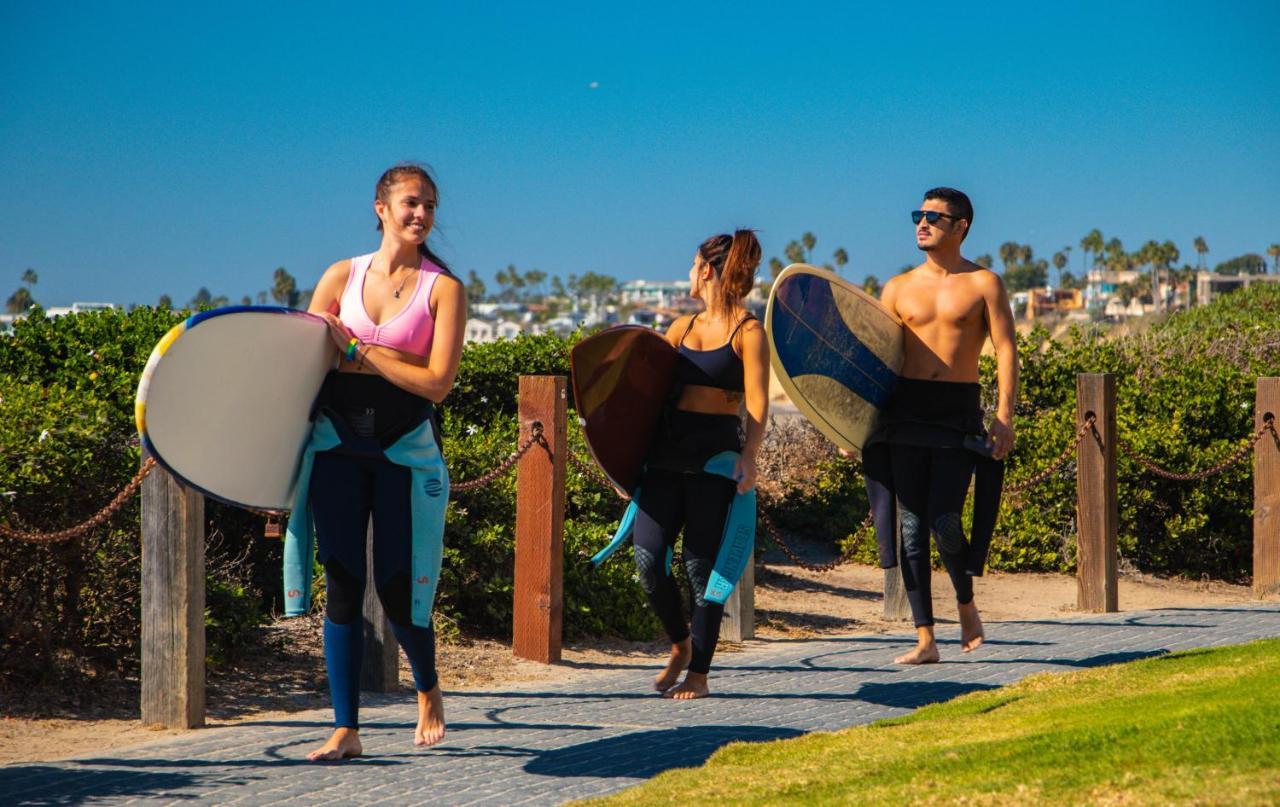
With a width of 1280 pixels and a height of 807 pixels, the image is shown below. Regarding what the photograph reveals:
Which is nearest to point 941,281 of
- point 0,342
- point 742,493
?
point 742,493

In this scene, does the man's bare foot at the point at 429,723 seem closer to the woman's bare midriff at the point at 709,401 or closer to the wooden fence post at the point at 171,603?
the wooden fence post at the point at 171,603

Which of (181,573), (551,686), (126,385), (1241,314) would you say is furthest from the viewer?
(1241,314)

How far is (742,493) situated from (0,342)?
18.9 feet

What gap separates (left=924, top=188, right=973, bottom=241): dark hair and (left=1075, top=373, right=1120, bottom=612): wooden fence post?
8.29 feet

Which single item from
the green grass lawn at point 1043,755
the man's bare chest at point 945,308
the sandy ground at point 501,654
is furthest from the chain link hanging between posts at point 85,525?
the man's bare chest at point 945,308

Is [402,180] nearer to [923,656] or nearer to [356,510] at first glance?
[356,510]

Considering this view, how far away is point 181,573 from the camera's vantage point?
5832 millimetres

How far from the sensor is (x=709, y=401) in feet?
21.0

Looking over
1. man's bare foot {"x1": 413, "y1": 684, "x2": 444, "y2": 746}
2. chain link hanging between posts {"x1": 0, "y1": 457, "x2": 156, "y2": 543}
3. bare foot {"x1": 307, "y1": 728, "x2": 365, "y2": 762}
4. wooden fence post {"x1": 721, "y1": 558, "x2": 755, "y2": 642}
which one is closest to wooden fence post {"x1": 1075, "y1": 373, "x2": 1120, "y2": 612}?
wooden fence post {"x1": 721, "y1": 558, "x2": 755, "y2": 642}

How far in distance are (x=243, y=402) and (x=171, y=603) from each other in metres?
1.05

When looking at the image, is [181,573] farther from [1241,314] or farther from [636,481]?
[1241,314]

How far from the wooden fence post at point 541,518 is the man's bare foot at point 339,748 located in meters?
2.28

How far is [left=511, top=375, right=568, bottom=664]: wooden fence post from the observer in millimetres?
7527

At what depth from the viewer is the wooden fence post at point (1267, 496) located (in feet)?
34.4
